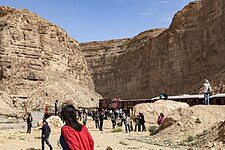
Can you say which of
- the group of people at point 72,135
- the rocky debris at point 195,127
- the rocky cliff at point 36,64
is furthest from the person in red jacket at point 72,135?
the rocky cliff at point 36,64

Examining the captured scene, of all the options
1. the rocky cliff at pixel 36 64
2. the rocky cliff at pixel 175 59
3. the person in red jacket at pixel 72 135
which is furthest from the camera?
the rocky cliff at pixel 175 59

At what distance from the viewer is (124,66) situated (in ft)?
273

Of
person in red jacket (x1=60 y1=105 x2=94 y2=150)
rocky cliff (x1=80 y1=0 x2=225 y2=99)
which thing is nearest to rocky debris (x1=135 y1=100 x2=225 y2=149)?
person in red jacket (x1=60 y1=105 x2=94 y2=150)

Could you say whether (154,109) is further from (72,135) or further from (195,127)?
(72,135)

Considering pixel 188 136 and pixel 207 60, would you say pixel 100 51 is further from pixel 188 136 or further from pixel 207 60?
pixel 188 136

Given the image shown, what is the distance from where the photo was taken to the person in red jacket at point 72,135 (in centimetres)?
369

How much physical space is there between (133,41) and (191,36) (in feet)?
95.2

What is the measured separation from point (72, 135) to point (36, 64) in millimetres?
43474

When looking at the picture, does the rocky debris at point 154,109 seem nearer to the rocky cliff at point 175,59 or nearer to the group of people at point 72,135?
the rocky cliff at point 175,59

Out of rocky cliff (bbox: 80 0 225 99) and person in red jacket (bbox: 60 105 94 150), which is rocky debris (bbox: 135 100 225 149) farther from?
rocky cliff (bbox: 80 0 225 99)

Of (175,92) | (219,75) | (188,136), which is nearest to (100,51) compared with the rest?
(175,92)

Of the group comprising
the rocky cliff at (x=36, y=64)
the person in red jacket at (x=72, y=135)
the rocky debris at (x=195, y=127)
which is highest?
the rocky cliff at (x=36, y=64)

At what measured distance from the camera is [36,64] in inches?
1807

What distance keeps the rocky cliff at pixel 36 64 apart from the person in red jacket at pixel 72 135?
34.3 m
